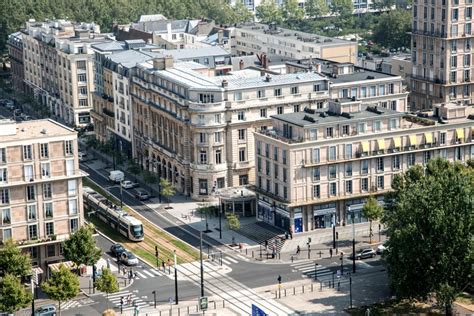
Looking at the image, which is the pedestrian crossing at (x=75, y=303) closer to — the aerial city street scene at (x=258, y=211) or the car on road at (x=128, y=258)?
the aerial city street scene at (x=258, y=211)

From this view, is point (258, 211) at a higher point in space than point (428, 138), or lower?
lower

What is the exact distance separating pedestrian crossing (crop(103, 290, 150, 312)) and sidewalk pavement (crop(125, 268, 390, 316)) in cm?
195

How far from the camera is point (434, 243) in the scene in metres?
132

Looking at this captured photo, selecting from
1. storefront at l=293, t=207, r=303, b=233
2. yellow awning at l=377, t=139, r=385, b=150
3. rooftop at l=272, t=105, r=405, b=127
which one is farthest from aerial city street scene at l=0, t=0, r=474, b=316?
rooftop at l=272, t=105, r=405, b=127

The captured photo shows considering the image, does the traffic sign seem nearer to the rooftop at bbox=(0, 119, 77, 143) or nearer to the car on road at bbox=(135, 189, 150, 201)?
the rooftop at bbox=(0, 119, 77, 143)

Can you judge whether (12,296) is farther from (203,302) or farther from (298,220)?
(298,220)

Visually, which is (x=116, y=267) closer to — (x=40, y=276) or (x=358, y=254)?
(x=40, y=276)

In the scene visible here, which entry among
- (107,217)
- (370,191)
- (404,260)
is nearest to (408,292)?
(404,260)

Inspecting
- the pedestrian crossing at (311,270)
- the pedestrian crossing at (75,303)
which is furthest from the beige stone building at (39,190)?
the pedestrian crossing at (311,270)

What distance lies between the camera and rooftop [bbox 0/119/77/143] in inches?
5837

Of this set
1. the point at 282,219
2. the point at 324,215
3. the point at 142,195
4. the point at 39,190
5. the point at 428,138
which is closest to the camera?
the point at 39,190

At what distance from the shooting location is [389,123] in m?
173

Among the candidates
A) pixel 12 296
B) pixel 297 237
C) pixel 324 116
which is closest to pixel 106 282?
pixel 12 296

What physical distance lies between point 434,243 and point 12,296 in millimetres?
52582
